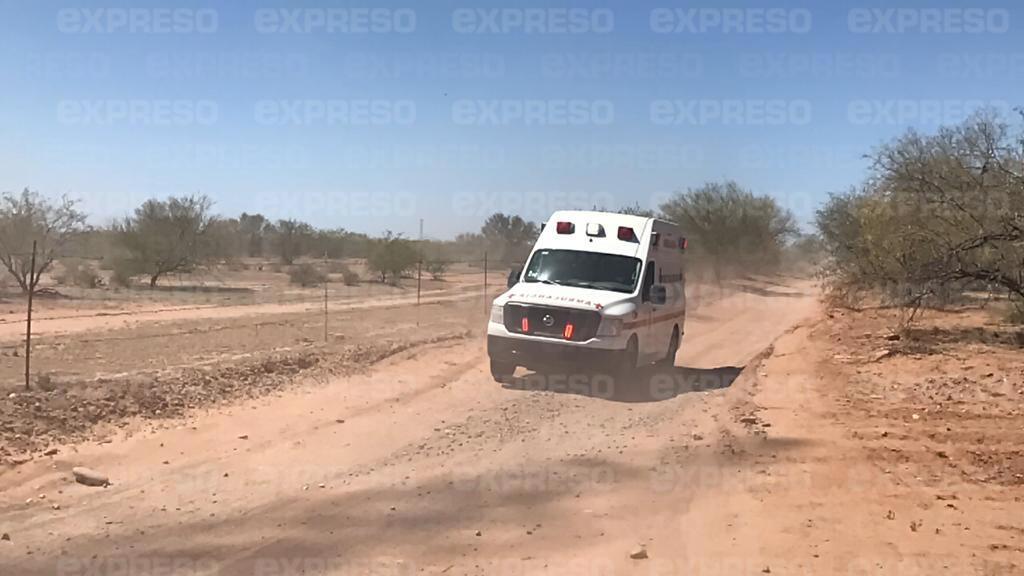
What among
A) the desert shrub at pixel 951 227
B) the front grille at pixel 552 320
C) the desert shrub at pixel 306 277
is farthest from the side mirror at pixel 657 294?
the desert shrub at pixel 306 277

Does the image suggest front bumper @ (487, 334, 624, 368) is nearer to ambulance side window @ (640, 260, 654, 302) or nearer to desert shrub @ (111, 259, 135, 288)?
ambulance side window @ (640, 260, 654, 302)

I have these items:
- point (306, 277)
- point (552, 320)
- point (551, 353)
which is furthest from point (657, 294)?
point (306, 277)

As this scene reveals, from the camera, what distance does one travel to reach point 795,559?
604cm

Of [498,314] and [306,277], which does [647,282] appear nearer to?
[498,314]

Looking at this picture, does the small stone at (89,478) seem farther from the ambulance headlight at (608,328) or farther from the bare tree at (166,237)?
the bare tree at (166,237)

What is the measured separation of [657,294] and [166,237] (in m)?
29.5

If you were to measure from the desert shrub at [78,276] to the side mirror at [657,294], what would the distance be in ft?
86.8

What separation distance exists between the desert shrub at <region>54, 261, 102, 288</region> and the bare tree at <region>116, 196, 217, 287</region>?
1.73 m

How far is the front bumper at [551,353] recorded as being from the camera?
12.6 meters

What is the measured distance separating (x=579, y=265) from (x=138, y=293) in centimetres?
2289

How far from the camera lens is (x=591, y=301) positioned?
42.1 feet

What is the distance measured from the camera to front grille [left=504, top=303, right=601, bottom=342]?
41.5 ft

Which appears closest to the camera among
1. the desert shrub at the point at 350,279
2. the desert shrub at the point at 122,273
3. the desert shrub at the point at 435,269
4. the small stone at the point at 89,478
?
the small stone at the point at 89,478

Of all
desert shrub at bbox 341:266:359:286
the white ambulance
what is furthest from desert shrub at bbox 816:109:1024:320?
desert shrub at bbox 341:266:359:286
